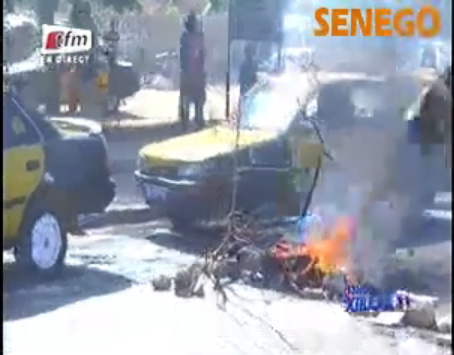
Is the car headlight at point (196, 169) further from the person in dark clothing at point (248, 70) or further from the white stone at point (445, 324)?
the white stone at point (445, 324)

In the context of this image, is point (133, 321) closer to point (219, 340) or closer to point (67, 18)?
point (219, 340)

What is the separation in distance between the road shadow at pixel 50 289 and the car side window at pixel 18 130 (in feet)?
1.36

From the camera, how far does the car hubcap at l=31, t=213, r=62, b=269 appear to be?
428 cm

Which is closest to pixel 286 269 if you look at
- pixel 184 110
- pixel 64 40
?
pixel 184 110

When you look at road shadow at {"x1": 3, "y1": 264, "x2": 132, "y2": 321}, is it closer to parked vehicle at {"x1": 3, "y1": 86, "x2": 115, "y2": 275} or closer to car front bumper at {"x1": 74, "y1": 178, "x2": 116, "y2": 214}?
parked vehicle at {"x1": 3, "y1": 86, "x2": 115, "y2": 275}

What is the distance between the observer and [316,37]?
398 cm

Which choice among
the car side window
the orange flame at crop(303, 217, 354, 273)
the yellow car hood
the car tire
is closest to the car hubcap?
the car tire

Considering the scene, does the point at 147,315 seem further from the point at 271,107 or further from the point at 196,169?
the point at 271,107

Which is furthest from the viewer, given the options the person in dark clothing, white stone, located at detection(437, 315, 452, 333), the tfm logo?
the tfm logo

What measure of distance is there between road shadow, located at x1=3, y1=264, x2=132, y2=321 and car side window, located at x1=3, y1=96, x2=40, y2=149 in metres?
0.42

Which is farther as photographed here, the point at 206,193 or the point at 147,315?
the point at 147,315

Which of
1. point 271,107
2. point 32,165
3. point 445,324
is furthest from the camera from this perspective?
point 32,165

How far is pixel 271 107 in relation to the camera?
4102 millimetres

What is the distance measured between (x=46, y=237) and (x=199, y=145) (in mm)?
615
